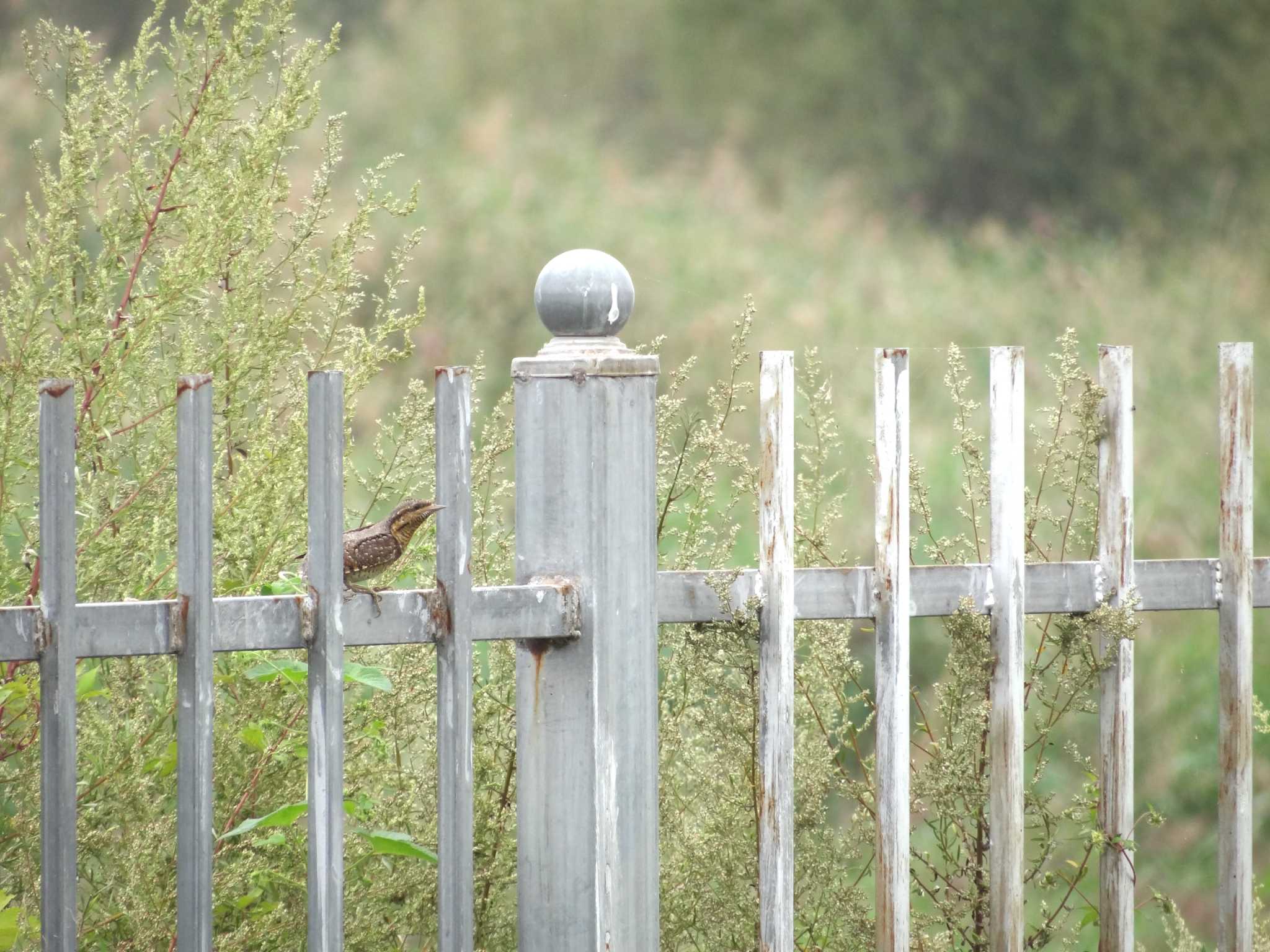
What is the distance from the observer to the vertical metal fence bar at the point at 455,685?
1.43m

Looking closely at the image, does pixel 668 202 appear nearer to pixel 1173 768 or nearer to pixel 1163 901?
pixel 1173 768

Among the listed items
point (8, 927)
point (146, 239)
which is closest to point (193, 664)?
point (8, 927)

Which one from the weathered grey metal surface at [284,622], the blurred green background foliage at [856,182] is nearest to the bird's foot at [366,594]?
the weathered grey metal surface at [284,622]

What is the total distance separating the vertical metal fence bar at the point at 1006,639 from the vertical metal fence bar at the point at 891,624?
0.54 feet

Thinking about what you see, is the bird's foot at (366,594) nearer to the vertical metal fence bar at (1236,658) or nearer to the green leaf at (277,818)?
the green leaf at (277,818)

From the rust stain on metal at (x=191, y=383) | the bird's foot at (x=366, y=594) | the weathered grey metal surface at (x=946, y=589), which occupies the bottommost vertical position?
the weathered grey metal surface at (x=946, y=589)

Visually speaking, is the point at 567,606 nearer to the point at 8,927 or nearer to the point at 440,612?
the point at 440,612

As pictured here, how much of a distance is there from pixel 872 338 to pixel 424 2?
14.7 feet

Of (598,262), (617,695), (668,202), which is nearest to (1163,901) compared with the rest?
(617,695)

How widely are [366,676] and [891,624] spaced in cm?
73

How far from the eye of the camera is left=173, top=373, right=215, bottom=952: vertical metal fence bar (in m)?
1.29

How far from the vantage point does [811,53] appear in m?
9.60

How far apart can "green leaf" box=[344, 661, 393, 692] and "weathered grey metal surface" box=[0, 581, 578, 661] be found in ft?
0.24

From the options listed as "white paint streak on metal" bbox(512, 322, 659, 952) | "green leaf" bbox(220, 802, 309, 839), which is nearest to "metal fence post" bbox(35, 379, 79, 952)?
"green leaf" bbox(220, 802, 309, 839)
